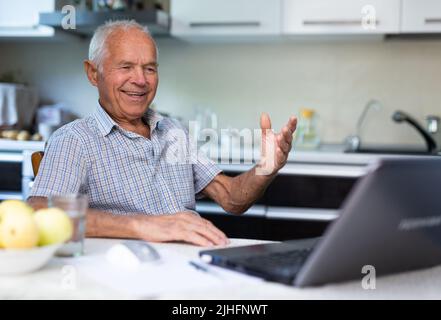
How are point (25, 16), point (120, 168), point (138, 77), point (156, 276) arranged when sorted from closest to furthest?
point (156, 276) → point (120, 168) → point (138, 77) → point (25, 16)

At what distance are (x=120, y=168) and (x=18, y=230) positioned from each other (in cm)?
77

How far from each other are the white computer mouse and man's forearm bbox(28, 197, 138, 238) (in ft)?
0.69

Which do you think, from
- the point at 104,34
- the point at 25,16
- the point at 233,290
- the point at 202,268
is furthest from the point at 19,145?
the point at 233,290

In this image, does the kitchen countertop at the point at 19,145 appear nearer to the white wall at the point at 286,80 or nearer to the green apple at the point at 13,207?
the white wall at the point at 286,80

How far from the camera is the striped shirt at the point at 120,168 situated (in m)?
1.56

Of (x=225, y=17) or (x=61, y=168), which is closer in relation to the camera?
(x=61, y=168)

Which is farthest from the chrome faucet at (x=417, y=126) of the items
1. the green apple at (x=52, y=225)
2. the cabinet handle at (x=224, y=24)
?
the green apple at (x=52, y=225)

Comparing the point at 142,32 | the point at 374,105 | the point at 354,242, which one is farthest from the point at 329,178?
the point at 354,242

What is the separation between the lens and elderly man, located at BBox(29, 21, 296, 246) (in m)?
1.56

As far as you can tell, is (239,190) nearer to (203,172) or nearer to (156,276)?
(203,172)

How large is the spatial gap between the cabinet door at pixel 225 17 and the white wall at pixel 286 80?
330 mm

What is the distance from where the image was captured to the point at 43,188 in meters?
1.49

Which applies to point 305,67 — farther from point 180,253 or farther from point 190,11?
point 180,253

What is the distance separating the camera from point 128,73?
1.79 m
